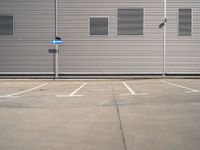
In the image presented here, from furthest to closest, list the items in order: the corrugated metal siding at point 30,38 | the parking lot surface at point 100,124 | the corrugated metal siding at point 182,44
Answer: the corrugated metal siding at point 30,38, the corrugated metal siding at point 182,44, the parking lot surface at point 100,124

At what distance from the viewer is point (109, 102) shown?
25.7 feet

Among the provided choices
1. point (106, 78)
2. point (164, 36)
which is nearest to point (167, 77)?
point (164, 36)

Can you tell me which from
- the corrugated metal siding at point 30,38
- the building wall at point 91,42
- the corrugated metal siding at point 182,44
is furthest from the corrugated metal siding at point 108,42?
the corrugated metal siding at point 30,38

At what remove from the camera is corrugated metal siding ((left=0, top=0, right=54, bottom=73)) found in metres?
16.6

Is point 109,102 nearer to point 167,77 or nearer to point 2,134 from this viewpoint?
point 2,134

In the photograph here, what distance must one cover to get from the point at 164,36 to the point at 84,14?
587 cm

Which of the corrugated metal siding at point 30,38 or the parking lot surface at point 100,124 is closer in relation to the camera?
the parking lot surface at point 100,124

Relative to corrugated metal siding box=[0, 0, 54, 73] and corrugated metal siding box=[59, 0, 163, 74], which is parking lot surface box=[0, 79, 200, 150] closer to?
corrugated metal siding box=[59, 0, 163, 74]

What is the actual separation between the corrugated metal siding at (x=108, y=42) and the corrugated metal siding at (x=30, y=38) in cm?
101

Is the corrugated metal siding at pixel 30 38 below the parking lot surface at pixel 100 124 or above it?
above

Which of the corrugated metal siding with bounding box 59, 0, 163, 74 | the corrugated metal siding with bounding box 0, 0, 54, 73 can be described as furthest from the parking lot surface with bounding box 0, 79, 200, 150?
the corrugated metal siding with bounding box 0, 0, 54, 73

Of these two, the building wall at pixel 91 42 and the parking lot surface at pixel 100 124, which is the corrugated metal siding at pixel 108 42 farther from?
the parking lot surface at pixel 100 124

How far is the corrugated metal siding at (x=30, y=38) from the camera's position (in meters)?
16.6

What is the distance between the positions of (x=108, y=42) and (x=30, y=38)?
5.57 metres
